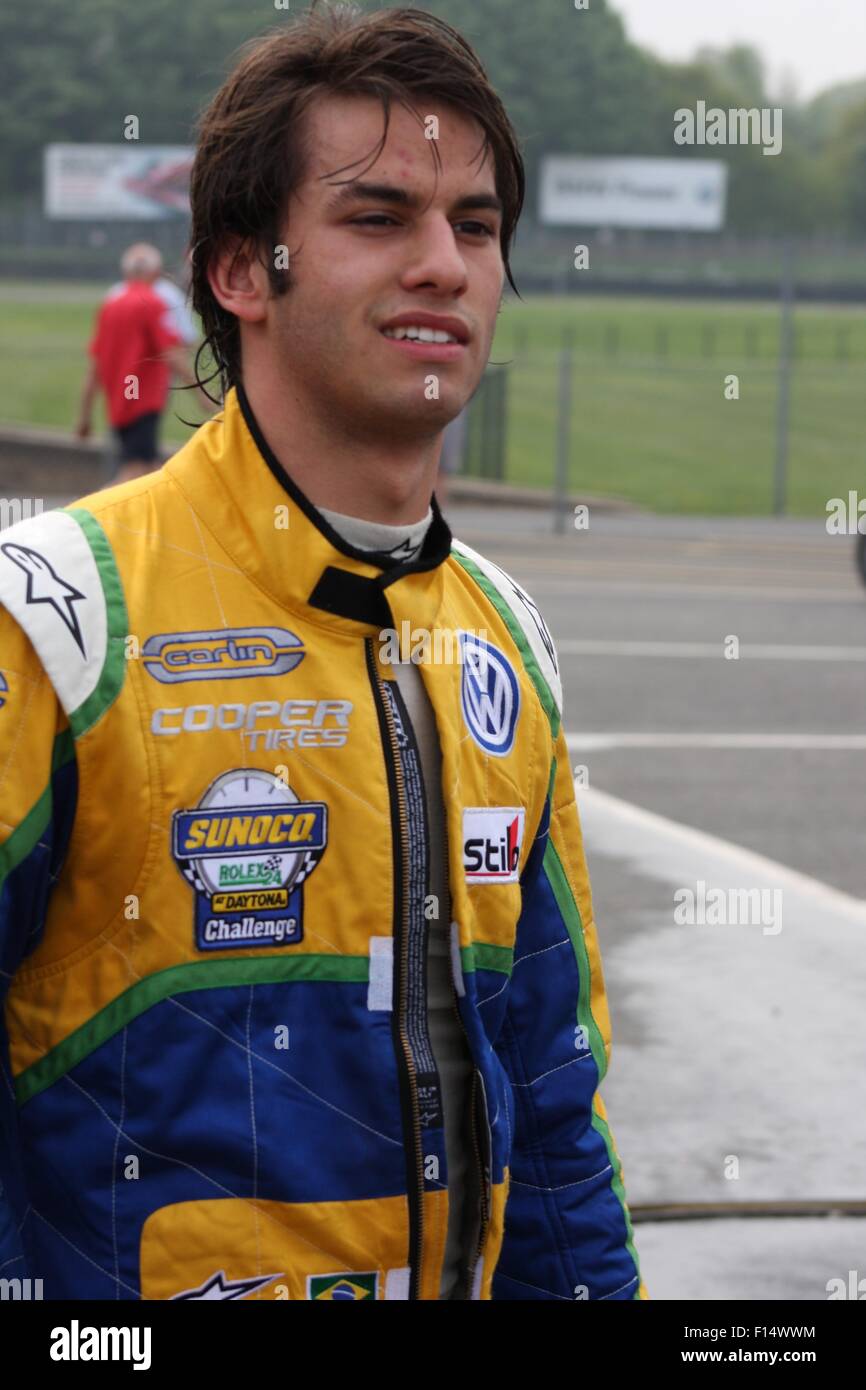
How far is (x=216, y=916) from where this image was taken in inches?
83.2

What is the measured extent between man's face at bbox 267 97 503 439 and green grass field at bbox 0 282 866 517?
1364 centimetres

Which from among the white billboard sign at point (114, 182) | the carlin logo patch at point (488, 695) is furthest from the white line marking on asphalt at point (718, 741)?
the white billboard sign at point (114, 182)

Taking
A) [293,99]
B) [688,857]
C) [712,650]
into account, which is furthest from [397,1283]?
[712,650]

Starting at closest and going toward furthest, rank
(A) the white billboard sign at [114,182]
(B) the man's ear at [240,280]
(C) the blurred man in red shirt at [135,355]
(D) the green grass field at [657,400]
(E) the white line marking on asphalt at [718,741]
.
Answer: (B) the man's ear at [240,280]
(E) the white line marking on asphalt at [718,741]
(C) the blurred man in red shirt at [135,355]
(D) the green grass field at [657,400]
(A) the white billboard sign at [114,182]

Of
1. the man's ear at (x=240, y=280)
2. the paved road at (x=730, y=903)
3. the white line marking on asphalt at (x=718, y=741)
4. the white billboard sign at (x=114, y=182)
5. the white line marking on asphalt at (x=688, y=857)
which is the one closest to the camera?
the man's ear at (x=240, y=280)

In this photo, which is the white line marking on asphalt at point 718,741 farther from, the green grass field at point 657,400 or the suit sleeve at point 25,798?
the suit sleeve at point 25,798

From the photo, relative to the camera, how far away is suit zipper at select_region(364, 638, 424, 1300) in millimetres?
2168

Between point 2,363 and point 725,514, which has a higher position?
point 2,363

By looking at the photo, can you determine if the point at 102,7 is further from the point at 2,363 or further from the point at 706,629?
the point at 706,629

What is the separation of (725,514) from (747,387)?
708 inches

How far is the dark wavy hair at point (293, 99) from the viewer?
2203 millimetres

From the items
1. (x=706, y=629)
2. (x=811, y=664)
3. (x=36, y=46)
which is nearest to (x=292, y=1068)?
(x=811, y=664)

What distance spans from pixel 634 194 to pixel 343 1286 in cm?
9687

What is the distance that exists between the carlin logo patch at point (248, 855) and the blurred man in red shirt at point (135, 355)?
38.9 ft
